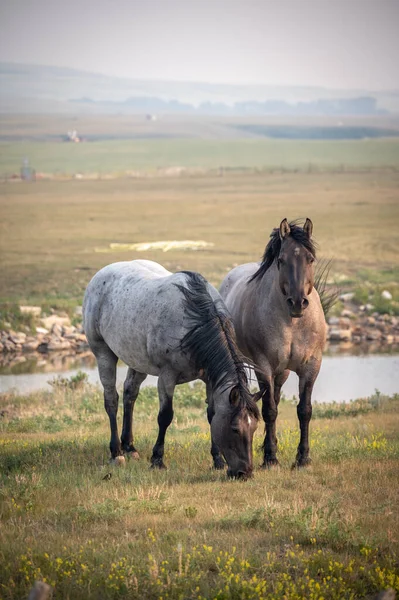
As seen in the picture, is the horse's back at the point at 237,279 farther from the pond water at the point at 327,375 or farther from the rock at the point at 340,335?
the rock at the point at 340,335

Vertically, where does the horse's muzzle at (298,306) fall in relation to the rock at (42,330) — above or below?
above

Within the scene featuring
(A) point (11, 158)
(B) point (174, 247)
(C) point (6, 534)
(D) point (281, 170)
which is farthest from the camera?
(A) point (11, 158)

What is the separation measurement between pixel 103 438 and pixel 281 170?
314ft

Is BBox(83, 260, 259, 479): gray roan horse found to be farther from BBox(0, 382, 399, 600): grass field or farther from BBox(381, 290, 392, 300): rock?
BBox(381, 290, 392, 300): rock

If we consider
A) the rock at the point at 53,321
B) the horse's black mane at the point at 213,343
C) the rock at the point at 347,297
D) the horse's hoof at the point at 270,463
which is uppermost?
the horse's black mane at the point at 213,343

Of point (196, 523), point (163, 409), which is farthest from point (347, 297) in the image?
point (196, 523)

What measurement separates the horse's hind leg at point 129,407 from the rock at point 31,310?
1677 cm

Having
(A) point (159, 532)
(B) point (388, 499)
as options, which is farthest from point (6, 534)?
(B) point (388, 499)

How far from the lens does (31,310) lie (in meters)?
28.7

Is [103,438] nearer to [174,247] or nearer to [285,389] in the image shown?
[285,389]

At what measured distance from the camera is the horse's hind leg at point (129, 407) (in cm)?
1162

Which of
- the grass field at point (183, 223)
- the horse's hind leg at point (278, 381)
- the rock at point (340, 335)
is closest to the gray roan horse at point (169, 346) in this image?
the horse's hind leg at point (278, 381)

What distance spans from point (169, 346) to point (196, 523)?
8.53ft

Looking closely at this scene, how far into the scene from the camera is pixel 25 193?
7650 centimetres
